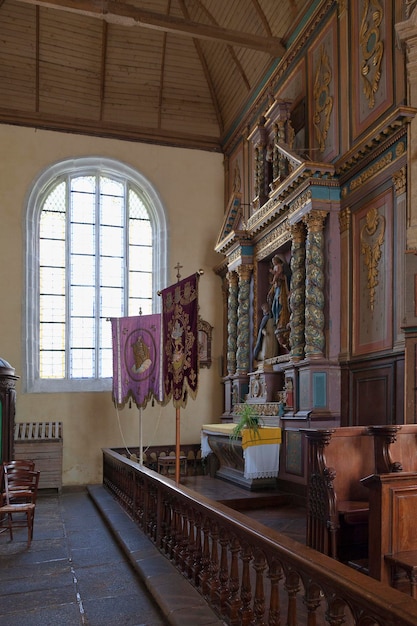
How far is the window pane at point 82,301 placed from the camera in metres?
11.3

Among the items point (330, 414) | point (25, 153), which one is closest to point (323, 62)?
point (330, 414)

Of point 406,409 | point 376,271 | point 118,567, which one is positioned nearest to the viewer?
point 118,567

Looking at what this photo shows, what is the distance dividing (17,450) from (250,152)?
246 inches

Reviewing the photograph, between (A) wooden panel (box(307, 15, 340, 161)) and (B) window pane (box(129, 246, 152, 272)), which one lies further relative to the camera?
(B) window pane (box(129, 246, 152, 272))

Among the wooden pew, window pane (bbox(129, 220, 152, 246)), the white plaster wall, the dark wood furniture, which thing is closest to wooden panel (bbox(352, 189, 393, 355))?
the wooden pew

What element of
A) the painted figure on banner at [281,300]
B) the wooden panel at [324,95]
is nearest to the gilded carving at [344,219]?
the wooden panel at [324,95]

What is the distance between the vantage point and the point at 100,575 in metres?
4.68

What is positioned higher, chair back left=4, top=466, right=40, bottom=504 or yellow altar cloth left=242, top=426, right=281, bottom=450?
yellow altar cloth left=242, top=426, right=281, bottom=450

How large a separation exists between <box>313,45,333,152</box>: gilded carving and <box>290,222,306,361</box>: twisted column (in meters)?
1.16

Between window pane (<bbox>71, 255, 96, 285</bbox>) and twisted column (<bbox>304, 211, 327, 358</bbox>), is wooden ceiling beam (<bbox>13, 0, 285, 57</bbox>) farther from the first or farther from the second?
window pane (<bbox>71, 255, 96, 285</bbox>)

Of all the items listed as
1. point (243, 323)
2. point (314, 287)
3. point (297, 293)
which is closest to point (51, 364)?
point (243, 323)

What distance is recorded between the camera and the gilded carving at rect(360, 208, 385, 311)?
21.5 ft

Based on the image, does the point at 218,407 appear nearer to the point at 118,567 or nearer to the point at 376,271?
the point at 376,271

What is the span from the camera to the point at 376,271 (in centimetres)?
659
